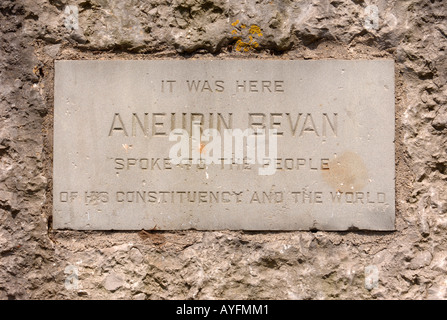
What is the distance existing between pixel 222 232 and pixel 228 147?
1.25ft

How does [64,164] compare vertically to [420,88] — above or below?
below

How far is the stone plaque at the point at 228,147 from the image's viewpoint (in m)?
1.85

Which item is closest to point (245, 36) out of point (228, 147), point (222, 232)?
point (228, 147)

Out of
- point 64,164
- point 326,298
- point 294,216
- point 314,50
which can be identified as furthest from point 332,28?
point 64,164

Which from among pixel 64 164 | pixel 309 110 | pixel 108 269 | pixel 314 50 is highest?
pixel 314 50

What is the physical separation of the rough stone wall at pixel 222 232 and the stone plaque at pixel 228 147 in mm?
66

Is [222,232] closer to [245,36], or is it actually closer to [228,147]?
[228,147]

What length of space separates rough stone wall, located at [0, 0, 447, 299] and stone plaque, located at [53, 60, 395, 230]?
66 mm

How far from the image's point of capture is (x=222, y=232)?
73.4 inches

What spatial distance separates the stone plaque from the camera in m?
1.85

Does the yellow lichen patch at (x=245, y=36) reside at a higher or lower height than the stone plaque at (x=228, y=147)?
higher

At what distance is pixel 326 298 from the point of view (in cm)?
184

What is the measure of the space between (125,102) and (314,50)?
0.89 meters

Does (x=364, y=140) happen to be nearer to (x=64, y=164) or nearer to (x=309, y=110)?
(x=309, y=110)
